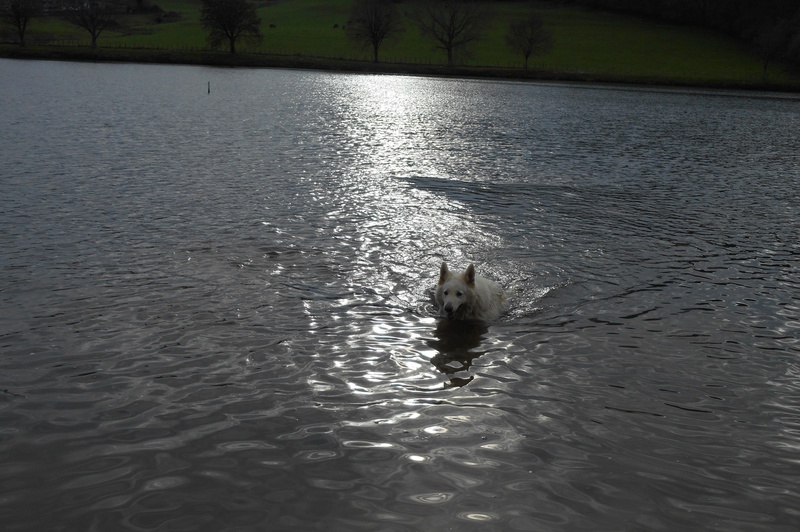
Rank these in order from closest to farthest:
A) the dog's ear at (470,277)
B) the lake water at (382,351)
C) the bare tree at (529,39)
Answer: the lake water at (382,351) < the dog's ear at (470,277) < the bare tree at (529,39)

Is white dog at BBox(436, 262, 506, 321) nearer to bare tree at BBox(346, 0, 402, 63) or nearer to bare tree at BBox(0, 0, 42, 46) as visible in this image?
→ bare tree at BBox(346, 0, 402, 63)

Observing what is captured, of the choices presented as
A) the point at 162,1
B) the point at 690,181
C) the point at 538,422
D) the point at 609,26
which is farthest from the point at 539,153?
the point at 162,1

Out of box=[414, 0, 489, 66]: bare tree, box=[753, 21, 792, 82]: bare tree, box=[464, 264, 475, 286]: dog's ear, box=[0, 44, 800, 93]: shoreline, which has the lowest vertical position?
box=[464, 264, 475, 286]: dog's ear

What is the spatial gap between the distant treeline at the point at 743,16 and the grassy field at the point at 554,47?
11.5ft

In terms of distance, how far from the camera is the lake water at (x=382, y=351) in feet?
28.1

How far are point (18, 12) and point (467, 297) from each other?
142m

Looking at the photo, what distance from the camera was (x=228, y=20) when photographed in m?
125

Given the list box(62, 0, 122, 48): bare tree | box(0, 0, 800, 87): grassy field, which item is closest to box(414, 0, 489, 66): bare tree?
box(0, 0, 800, 87): grassy field

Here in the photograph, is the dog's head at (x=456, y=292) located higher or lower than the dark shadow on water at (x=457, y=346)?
higher

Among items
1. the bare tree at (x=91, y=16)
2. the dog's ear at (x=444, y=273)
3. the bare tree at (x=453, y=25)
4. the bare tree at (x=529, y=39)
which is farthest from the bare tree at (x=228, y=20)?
the dog's ear at (x=444, y=273)

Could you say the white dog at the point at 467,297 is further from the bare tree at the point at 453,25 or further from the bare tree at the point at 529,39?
the bare tree at the point at 529,39

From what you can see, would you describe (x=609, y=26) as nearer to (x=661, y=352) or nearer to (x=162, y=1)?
(x=162, y=1)

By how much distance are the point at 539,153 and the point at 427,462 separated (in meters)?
32.6

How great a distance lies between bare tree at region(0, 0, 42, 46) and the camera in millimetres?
126875
